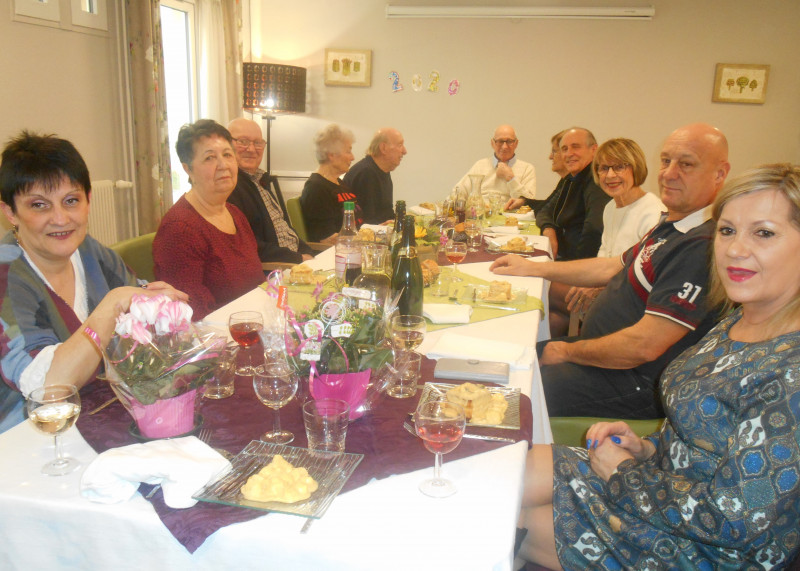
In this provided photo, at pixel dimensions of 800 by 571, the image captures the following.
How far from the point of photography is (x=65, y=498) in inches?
36.5

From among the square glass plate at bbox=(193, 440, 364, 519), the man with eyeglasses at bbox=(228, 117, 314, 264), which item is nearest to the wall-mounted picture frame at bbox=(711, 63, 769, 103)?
the man with eyeglasses at bbox=(228, 117, 314, 264)

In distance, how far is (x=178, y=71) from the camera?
5145 mm

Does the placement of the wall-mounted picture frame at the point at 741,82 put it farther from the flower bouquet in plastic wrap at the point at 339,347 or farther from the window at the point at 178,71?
the flower bouquet in plastic wrap at the point at 339,347

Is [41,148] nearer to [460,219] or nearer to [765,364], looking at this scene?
[765,364]

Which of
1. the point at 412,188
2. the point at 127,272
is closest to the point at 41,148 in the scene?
the point at 127,272

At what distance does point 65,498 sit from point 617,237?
290 cm

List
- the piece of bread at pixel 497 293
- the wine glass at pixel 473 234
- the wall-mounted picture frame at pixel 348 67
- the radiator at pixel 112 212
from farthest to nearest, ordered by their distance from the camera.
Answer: the wall-mounted picture frame at pixel 348 67
the radiator at pixel 112 212
the wine glass at pixel 473 234
the piece of bread at pixel 497 293

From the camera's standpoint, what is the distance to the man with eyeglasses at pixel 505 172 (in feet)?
17.4

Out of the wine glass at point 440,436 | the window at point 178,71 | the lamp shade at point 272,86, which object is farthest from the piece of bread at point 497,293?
the lamp shade at point 272,86

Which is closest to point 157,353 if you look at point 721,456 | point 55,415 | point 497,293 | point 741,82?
point 55,415

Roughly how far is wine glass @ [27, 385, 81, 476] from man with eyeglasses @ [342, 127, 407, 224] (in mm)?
3567

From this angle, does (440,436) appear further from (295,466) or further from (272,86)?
(272,86)

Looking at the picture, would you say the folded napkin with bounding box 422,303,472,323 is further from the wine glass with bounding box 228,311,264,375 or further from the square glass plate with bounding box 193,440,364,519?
the square glass plate with bounding box 193,440,364,519

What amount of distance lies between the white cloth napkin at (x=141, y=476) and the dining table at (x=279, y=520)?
0.7 inches
